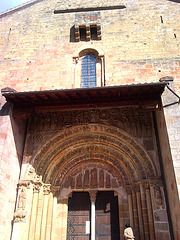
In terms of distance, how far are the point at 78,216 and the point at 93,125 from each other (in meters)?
3.17

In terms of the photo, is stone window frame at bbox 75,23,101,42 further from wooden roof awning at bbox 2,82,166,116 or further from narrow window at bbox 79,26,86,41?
wooden roof awning at bbox 2,82,166,116

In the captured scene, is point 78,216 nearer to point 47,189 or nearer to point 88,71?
point 47,189

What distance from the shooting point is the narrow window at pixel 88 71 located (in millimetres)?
9594

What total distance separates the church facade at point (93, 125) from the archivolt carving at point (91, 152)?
0.04 m

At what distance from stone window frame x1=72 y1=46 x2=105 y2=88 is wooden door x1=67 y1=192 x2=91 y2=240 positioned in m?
4.19

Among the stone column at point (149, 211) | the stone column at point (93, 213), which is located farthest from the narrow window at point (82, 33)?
the stone column at point (149, 211)

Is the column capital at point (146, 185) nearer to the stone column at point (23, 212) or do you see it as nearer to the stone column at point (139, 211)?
the stone column at point (139, 211)

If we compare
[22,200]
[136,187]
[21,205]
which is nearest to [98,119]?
[136,187]

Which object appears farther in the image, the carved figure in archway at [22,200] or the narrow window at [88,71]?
the narrow window at [88,71]

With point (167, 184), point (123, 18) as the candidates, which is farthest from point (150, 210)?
point (123, 18)

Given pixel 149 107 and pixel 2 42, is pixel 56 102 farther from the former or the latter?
pixel 2 42

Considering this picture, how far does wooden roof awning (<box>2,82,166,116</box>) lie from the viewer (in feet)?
23.7

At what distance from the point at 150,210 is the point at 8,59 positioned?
805 cm

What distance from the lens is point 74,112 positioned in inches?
344
